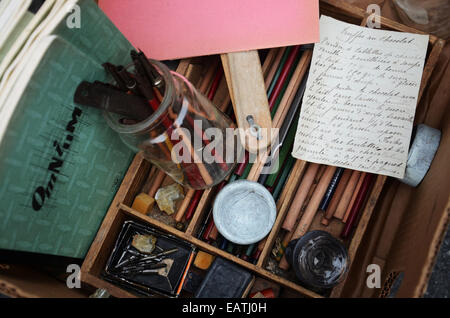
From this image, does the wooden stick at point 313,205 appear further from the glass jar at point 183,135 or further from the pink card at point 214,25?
the pink card at point 214,25

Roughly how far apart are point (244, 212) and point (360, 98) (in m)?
0.37

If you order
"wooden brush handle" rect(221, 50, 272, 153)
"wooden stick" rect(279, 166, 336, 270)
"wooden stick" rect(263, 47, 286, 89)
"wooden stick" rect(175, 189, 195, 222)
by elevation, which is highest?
"wooden stick" rect(263, 47, 286, 89)

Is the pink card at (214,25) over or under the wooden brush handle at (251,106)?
over

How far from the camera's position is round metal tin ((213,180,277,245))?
2.18ft

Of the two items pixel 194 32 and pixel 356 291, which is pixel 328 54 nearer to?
pixel 194 32

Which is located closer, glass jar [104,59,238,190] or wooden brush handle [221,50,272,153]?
glass jar [104,59,238,190]

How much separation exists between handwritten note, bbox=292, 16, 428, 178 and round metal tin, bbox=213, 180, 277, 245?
0.42 feet

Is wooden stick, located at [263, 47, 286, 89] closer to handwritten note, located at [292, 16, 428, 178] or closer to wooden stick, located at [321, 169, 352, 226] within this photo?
handwritten note, located at [292, 16, 428, 178]

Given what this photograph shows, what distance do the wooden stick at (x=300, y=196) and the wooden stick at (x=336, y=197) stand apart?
63mm

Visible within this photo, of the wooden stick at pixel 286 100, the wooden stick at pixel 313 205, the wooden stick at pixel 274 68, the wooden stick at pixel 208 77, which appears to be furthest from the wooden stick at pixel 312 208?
the wooden stick at pixel 208 77

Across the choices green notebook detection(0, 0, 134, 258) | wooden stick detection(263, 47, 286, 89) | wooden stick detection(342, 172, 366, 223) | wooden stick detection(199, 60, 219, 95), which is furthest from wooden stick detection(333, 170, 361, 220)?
green notebook detection(0, 0, 134, 258)

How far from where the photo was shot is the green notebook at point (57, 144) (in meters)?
0.47

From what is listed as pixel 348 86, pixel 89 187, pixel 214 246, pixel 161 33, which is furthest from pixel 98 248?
pixel 348 86
